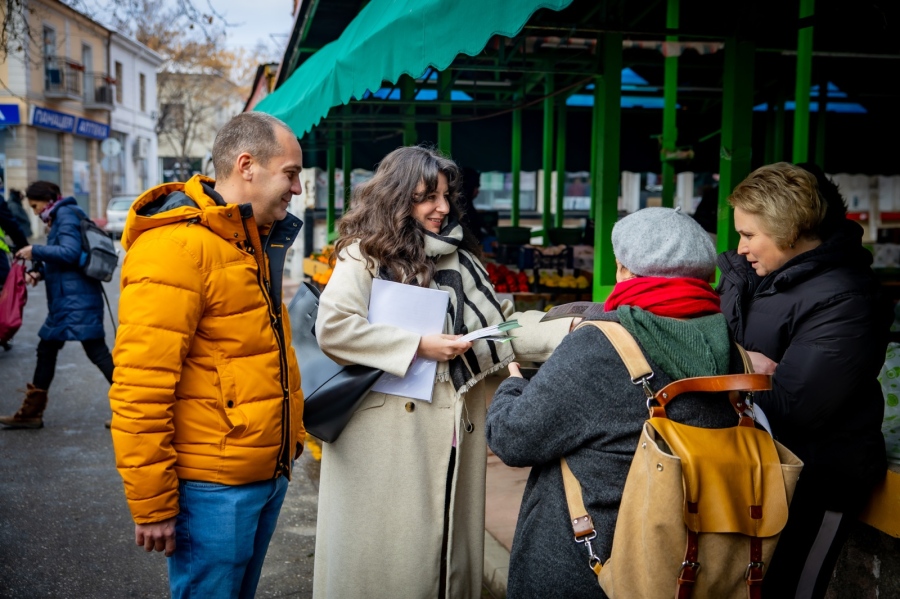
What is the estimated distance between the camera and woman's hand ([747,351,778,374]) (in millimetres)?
2314

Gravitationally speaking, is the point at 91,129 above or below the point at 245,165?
above

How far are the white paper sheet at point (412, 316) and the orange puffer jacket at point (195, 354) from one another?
1.42 ft

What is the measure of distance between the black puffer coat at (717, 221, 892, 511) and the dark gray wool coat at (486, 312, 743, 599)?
A: 1.28 ft

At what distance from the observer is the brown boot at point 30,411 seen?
20.1 feet

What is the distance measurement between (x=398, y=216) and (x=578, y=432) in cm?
114

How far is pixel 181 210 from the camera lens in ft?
7.08

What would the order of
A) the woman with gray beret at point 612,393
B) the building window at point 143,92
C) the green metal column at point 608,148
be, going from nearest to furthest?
the woman with gray beret at point 612,393 < the green metal column at point 608,148 < the building window at point 143,92

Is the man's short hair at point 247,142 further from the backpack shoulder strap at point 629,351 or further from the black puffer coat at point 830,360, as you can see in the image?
the black puffer coat at point 830,360

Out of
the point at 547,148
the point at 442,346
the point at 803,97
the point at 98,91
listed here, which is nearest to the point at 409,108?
the point at 547,148

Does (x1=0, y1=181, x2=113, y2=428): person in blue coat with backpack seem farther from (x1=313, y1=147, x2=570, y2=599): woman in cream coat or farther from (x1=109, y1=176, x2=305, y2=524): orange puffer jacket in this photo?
(x1=109, y1=176, x2=305, y2=524): orange puffer jacket

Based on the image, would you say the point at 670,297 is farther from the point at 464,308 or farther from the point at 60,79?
the point at 60,79

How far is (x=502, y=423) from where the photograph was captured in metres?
2.00

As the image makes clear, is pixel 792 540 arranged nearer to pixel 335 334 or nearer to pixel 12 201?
pixel 335 334

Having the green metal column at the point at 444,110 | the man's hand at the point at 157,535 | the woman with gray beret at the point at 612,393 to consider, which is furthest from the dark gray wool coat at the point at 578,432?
the green metal column at the point at 444,110
